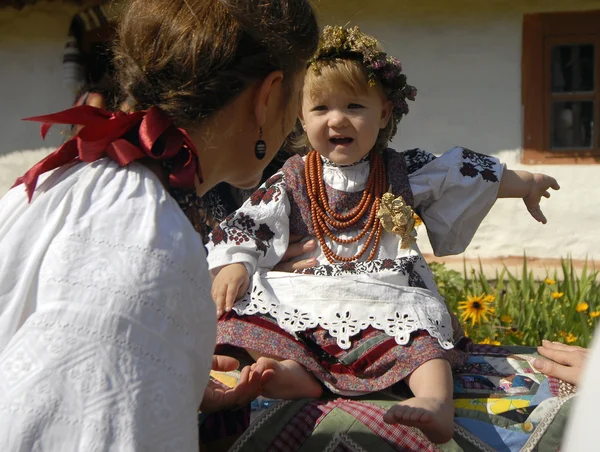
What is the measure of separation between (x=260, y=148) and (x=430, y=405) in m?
0.78

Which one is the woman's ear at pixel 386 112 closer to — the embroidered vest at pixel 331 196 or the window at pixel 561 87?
the embroidered vest at pixel 331 196

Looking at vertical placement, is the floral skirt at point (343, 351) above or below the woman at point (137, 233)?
below

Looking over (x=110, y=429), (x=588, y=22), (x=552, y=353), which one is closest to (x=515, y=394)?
(x=552, y=353)

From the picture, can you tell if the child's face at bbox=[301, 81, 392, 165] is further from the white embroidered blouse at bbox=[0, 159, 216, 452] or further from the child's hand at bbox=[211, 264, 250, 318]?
the white embroidered blouse at bbox=[0, 159, 216, 452]

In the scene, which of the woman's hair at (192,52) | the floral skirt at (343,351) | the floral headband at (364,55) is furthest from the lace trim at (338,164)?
the woman's hair at (192,52)

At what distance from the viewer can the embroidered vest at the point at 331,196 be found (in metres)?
2.76

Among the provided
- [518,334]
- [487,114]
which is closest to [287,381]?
[518,334]

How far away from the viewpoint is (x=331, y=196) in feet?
9.14

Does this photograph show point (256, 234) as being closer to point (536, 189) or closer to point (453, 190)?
point (453, 190)

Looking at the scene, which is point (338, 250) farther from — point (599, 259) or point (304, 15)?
point (599, 259)

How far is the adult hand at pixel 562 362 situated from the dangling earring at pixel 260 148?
1145 mm

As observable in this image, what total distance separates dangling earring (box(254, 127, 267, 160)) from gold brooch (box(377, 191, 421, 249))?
0.87 metres

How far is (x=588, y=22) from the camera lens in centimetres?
582

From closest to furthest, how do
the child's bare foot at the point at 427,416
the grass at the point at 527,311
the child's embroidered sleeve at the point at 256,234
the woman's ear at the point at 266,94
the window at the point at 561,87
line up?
the woman's ear at the point at 266,94, the child's bare foot at the point at 427,416, the child's embroidered sleeve at the point at 256,234, the grass at the point at 527,311, the window at the point at 561,87
